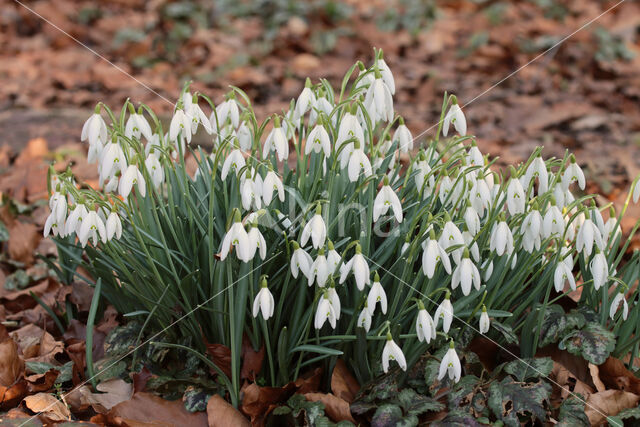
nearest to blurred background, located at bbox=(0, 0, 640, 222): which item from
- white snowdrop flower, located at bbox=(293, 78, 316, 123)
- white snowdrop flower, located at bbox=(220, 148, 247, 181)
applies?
white snowdrop flower, located at bbox=(293, 78, 316, 123)

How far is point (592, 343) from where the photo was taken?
2.04 metres

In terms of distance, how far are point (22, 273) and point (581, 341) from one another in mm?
2177

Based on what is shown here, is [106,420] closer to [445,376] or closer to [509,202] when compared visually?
[445,376]

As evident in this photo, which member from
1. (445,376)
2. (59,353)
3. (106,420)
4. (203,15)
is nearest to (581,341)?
(445,376)

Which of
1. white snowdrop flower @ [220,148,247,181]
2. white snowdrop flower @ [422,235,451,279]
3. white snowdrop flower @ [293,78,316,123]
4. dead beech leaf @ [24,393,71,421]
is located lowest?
dead beech leaf @ [24,393,71,421]

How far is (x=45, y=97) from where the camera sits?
210 inches

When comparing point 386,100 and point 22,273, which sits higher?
point 386,100

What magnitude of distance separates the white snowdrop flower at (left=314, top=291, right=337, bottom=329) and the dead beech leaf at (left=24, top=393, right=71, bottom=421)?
2.85 ft

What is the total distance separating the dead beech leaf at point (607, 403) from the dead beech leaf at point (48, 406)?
5.05 ft

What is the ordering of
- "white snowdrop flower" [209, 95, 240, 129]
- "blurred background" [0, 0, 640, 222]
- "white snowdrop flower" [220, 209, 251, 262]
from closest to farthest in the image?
"white snowdrop flower" [220, 209, 251, 262]
"white snowdrop flower" [209, 95, 240, 129]
"blurred background" [0, 0, 640, 222]

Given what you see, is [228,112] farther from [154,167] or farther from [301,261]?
[301,261]

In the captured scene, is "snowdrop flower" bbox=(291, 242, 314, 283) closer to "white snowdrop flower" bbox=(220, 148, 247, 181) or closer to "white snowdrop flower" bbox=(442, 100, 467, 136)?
"white snowdrop flower" bbox=(220, 148, 247, 181)

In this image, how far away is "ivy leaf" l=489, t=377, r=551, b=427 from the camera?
191 cm

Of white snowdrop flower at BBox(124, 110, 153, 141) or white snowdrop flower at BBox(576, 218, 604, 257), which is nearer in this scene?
white snowdrop flower at BBox(576, 218, 604, 257)
